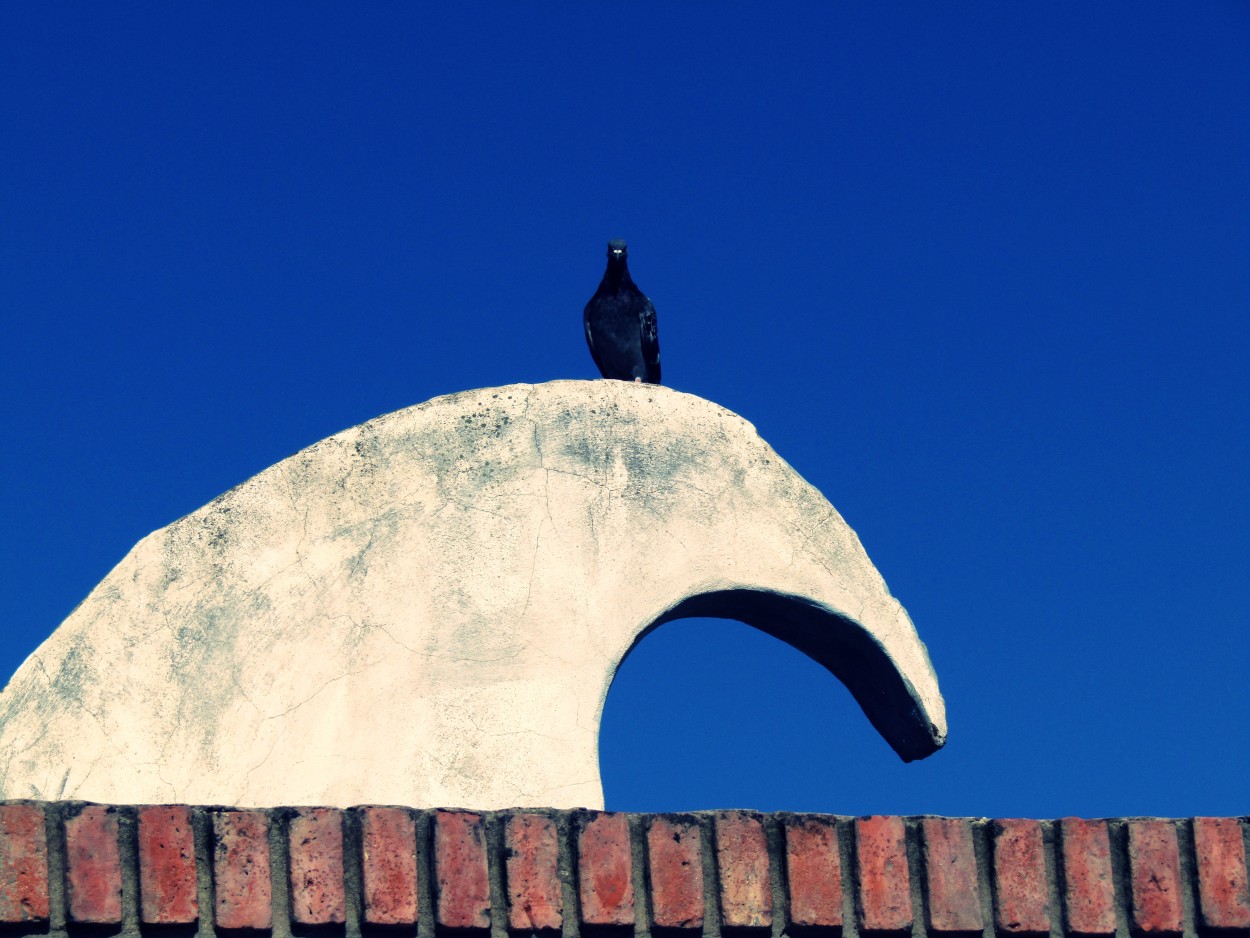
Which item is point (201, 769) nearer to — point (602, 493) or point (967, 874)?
point (602, 493)

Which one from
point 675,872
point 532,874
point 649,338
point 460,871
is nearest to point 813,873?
point 675,872

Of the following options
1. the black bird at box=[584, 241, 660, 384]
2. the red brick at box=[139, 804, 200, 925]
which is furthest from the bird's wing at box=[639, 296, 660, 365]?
the red brick at box=[139, 804, 200, 925]

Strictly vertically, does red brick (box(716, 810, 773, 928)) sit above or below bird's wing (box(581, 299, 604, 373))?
below

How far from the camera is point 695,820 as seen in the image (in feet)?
8.98

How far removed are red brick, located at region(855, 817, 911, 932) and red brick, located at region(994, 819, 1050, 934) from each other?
0.17 m

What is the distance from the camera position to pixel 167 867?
2555 mm

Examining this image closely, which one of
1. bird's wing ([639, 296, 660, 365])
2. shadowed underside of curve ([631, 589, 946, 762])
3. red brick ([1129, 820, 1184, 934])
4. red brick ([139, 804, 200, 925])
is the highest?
bird's wing ([639, 296, 660, 365])

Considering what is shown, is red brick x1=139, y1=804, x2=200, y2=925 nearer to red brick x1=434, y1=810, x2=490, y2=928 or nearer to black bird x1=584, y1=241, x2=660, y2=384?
red brick x1=434, y1=810, x2=490, y2=928

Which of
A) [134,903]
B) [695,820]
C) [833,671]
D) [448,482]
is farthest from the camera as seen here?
[833,671]

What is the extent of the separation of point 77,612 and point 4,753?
0.42 metres

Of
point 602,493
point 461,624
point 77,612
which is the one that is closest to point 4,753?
point 77,612

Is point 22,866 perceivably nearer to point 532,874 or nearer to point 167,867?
point 167,867

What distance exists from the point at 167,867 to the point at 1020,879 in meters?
1.44

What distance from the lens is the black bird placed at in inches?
216
